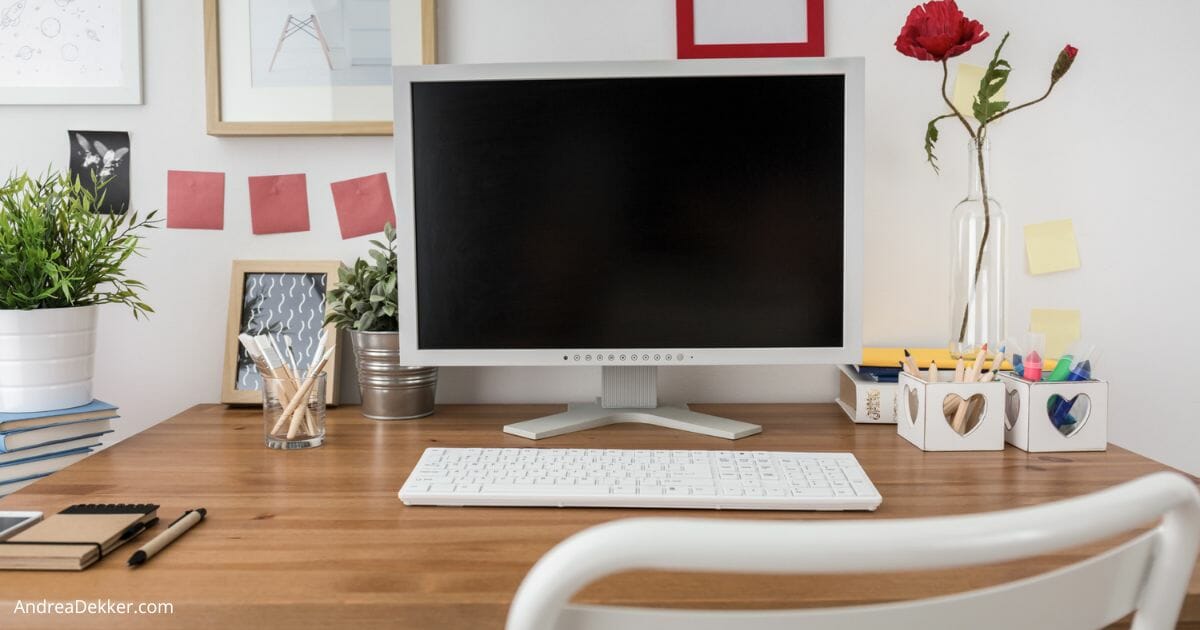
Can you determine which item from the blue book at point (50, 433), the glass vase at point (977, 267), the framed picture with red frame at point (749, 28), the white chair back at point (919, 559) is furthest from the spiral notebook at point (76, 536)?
the glass vase at point (977, 267)

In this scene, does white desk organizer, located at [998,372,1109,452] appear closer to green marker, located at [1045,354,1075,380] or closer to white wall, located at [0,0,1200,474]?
green marker, located at [1045,354,1075,380]

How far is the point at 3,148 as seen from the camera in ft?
4.49

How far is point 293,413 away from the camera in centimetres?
109

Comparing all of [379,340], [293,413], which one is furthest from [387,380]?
[293,413]

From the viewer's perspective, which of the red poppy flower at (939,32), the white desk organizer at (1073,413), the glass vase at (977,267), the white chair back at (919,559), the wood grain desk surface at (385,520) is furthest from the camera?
the glass vase at (977,267)

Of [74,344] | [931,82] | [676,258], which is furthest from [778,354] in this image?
[74,344]

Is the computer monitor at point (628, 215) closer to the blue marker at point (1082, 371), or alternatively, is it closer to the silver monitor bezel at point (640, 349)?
the silver monitor bezel at point (640, 349)

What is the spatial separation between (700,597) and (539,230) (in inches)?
25.8

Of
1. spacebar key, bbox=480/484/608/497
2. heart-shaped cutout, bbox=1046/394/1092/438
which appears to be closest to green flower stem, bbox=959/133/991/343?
heart-shaped cutout, bbox=1046/394/1092/438

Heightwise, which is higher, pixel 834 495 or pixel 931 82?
pixel 931 82

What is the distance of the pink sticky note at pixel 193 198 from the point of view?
137 centimetres

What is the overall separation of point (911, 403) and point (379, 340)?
76 cm

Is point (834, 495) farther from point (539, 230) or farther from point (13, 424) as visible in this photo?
point (13, 424)

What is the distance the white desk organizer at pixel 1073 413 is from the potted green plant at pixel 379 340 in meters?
0.83
